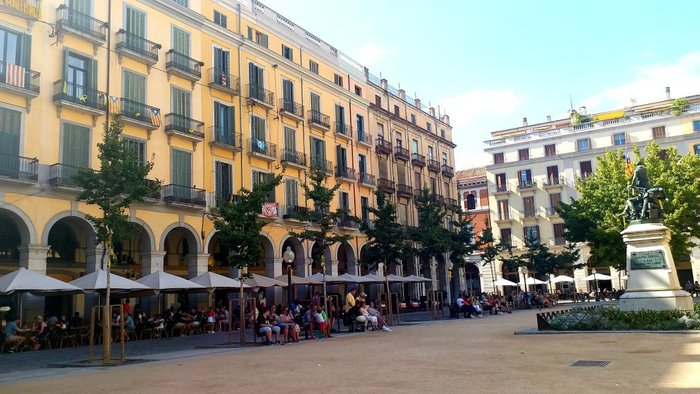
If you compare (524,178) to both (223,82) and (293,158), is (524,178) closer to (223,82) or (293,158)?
(293,158)

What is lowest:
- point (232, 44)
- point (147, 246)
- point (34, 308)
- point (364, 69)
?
point (34, 308)

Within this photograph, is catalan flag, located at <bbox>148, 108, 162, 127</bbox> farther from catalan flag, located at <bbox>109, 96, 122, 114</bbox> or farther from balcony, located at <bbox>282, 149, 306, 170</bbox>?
balcony, located at <bbox>282, 149, 306, 170</bbox>

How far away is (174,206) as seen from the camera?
28.5 m

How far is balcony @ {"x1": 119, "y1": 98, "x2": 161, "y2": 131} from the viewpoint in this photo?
26.8 metres

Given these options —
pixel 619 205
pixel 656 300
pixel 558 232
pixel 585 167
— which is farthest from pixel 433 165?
pixel 656 300

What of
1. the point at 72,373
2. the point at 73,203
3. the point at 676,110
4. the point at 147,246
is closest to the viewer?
the point at 72,373

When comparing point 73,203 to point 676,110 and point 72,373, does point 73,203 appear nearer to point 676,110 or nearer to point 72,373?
point 72,373

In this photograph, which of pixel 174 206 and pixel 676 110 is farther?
A: pixel 676 110

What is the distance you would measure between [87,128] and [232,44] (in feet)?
36.5

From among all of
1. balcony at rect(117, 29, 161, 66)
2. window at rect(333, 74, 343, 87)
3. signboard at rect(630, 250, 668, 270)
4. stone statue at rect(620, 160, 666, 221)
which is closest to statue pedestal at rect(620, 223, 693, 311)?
signboard at rect(630, 250, 668, 270)

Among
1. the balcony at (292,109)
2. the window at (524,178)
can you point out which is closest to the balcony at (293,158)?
the balcony at (292,109)

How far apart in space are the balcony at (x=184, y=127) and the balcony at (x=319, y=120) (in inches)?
372

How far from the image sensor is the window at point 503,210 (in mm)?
61906

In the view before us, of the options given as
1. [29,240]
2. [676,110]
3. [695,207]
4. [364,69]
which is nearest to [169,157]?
[29,240]
